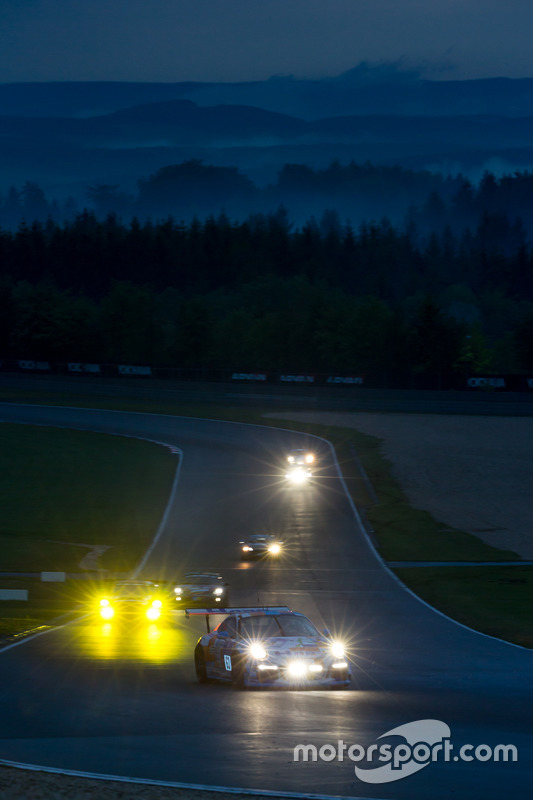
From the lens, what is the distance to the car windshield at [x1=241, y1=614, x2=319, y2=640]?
14.7 meters

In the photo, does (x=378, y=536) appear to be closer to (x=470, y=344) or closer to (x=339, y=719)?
(x=339, y=719)

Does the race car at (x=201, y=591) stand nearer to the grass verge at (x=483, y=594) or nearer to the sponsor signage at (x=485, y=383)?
the grass verge at (x=483, y=594)

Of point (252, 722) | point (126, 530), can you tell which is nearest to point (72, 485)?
point (126, 530)

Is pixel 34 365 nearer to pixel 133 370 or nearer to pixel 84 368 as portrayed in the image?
pixel 84 368

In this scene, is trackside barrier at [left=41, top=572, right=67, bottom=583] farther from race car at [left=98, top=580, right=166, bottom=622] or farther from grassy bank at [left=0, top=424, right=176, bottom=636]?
race car at [left=98, top=580, right=166, bottom=622]

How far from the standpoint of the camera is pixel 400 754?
32.3 ft

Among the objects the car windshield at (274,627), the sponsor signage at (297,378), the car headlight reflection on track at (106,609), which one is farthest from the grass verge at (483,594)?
the sponsor signage at (297,378)

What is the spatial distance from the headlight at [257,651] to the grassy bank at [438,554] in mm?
9066

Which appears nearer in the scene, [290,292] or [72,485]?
[72,485]

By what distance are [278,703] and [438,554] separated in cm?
2707

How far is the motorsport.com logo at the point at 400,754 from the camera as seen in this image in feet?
30.7

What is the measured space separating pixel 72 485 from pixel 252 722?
45476 millimetres

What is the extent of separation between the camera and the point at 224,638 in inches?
587

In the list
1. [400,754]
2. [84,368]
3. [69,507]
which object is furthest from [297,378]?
[400,754]
